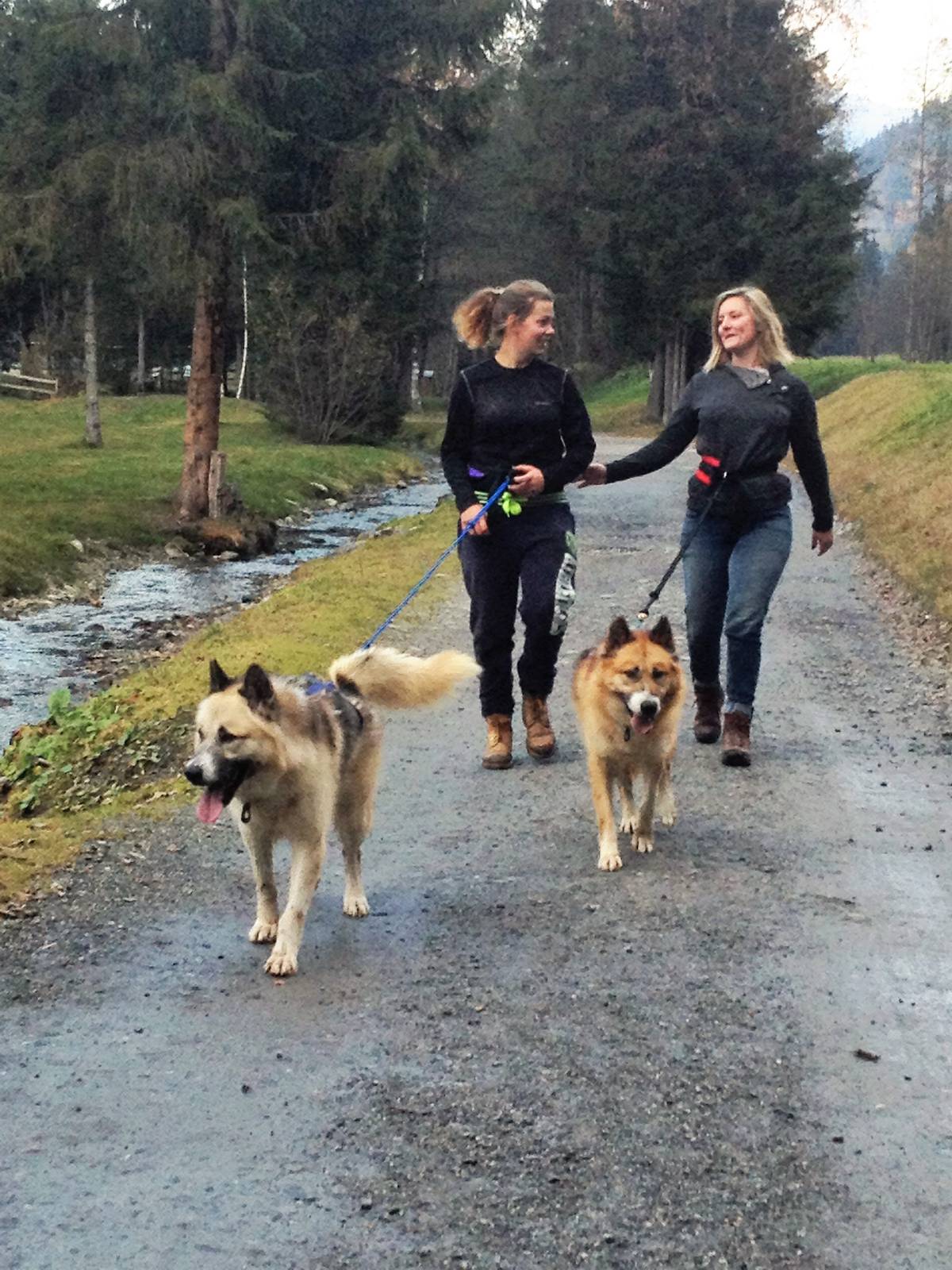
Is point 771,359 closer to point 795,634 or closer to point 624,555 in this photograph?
point 795,634

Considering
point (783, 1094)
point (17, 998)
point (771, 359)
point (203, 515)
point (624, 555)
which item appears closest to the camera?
point (783, 1094)

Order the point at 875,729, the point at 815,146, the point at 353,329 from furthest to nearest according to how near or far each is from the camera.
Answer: the point at 815,146
the point at 353,329
the point at 875,729

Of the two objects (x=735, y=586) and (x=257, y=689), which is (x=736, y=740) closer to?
(x=735, y=586)

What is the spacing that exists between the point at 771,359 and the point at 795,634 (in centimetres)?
510

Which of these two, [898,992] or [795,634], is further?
[795,634]

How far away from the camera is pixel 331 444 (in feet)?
131

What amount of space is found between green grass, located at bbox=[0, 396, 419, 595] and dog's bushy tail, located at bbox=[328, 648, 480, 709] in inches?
490

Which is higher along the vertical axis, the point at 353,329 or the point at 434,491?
the point at 353,329

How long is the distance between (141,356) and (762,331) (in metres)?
50.0

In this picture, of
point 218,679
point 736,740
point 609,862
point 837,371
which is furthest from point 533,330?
point 837,371

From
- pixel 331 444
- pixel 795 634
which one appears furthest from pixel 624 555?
pixel 331 444

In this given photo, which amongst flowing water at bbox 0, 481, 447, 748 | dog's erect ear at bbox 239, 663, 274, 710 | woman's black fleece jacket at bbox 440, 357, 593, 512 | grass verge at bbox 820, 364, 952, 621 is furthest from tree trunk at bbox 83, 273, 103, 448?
dog's erect ear at bbox 239, 663, 274, 710

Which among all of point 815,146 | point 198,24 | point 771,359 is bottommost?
point 771,359

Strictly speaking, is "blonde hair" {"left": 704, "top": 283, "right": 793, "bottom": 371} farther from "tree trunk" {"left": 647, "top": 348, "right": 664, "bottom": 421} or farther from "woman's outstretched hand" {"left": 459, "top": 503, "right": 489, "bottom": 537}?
"tree trunk" {"left": 647, "top": 348, "right": 664, "bottom": 421}
